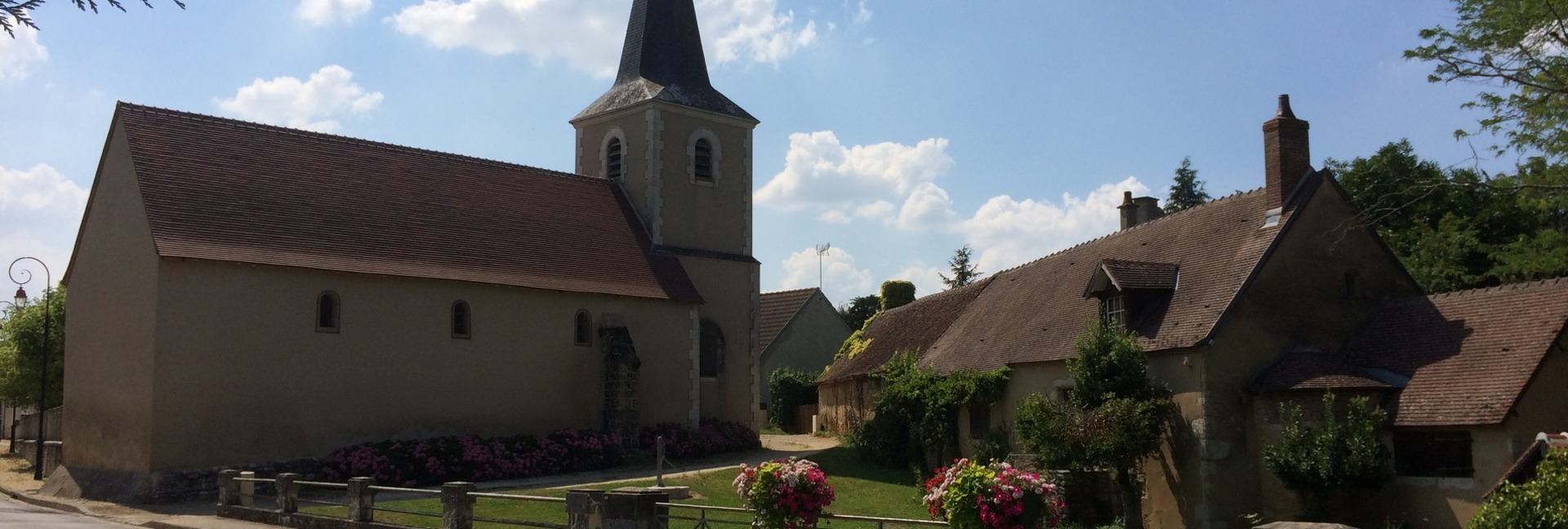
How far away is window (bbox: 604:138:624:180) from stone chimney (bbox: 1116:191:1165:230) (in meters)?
13.4

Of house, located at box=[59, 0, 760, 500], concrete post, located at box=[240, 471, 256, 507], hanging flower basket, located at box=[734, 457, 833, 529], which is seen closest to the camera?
hanging flower basket, located at box=[734, 457, 833, 529]

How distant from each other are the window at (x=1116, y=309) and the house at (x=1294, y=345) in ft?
0.13

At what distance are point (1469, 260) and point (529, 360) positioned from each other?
22338mm

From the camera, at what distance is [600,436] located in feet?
87.2

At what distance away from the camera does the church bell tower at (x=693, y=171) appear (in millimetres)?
31516

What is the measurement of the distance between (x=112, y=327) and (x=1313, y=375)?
21304mm

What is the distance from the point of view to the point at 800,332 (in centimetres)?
4462

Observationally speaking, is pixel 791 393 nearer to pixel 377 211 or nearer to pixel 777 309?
pixel 777 309

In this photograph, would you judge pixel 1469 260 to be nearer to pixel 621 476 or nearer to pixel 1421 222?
pixel 1421 222

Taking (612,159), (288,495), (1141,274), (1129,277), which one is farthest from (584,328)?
(1141,274)

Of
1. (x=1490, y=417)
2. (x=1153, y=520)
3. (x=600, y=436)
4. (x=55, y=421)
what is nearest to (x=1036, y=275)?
(x=1153, y=520)

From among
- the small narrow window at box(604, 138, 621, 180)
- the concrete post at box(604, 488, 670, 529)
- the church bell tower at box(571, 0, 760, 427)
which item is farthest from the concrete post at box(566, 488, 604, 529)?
the small narrow window at box(604, 138, 621, 180)

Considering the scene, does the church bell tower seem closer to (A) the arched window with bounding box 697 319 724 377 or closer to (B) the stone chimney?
(A) the arched window with bounding box 697 319 724 377

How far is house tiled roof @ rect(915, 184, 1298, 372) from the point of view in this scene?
1903 cm
